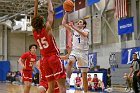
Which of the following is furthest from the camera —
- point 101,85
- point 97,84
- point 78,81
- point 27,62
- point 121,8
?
point 121,8

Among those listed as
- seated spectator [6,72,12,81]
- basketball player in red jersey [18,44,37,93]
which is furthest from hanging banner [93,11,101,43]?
basketball player in red jersey [18,44,37,93]

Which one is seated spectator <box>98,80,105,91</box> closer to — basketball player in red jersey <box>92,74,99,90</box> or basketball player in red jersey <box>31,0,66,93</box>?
basketball player in red jersey <box>92,74,99,90</box>

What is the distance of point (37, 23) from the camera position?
16.5 ft

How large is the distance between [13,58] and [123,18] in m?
19.6

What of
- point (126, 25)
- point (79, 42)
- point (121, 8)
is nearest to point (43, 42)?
point (79, 42)

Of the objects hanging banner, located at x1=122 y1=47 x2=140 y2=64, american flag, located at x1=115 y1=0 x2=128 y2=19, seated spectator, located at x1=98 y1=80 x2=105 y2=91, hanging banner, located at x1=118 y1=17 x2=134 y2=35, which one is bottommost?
seated spectator, located at x1=98 y1=80 x2=105 y2=91

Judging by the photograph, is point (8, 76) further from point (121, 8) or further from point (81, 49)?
point (81, 49)

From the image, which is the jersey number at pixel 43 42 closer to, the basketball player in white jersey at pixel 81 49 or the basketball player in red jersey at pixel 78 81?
the basketball player in white jersey at pixel 81 49

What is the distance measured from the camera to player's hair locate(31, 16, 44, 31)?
502 cm

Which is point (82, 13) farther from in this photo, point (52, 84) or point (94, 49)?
point (52, 84)

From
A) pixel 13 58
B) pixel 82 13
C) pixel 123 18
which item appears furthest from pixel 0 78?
pixel 123 18

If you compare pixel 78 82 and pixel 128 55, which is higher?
pixel 128 55

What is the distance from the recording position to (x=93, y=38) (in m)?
24.2

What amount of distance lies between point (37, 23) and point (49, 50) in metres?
0.51
